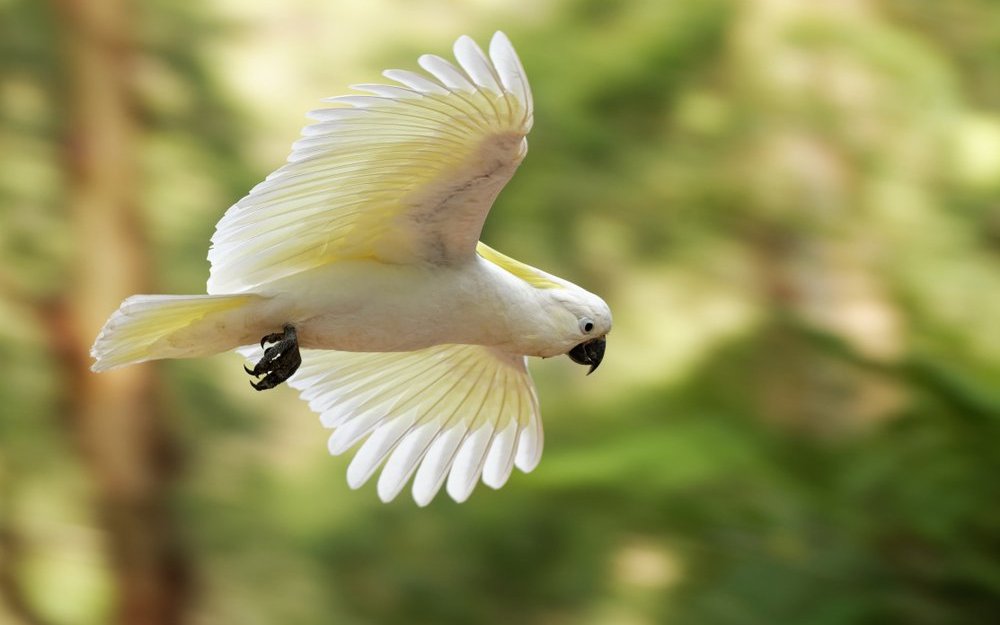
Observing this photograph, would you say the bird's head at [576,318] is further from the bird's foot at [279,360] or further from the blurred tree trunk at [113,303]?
the blurred tree trunk at [113,303]

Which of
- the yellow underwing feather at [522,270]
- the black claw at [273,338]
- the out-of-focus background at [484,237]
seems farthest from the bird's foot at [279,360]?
the out-of-focus background at [484,237]

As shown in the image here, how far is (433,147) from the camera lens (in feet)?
4.79

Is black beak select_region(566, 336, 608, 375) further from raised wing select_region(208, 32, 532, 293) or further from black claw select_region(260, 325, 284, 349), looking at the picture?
black claw select_region(260, 325, 284, 349)

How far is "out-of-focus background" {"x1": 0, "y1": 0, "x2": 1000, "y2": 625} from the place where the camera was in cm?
416

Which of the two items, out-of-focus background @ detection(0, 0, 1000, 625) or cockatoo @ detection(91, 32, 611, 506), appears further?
out-of-focus background @ detection(0, 0, 1000, 625)

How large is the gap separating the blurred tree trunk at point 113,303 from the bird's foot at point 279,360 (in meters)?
2.85

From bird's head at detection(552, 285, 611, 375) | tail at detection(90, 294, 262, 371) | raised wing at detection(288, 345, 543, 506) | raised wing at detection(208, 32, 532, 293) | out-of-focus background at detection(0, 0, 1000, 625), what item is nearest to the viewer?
raised wing at detection(208, 32, 532, 293)

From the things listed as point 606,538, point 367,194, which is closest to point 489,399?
point 367,194

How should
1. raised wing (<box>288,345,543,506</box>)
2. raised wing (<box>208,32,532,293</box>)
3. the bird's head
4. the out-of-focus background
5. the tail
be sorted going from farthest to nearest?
the out-of-focus background < raised wing (<box>288,345,543,506</box>) < the bird's head < the tail < raised wing (<box>208,32,532,293</box>)

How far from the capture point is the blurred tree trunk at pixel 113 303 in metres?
4.23

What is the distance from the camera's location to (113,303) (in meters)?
4.23

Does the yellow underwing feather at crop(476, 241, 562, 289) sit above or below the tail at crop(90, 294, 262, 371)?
above

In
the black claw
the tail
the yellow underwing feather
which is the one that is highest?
the yellow underwing feather

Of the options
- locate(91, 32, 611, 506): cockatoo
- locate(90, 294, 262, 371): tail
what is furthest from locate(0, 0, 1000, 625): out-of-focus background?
locate(90, 294, 262, 371): tail
